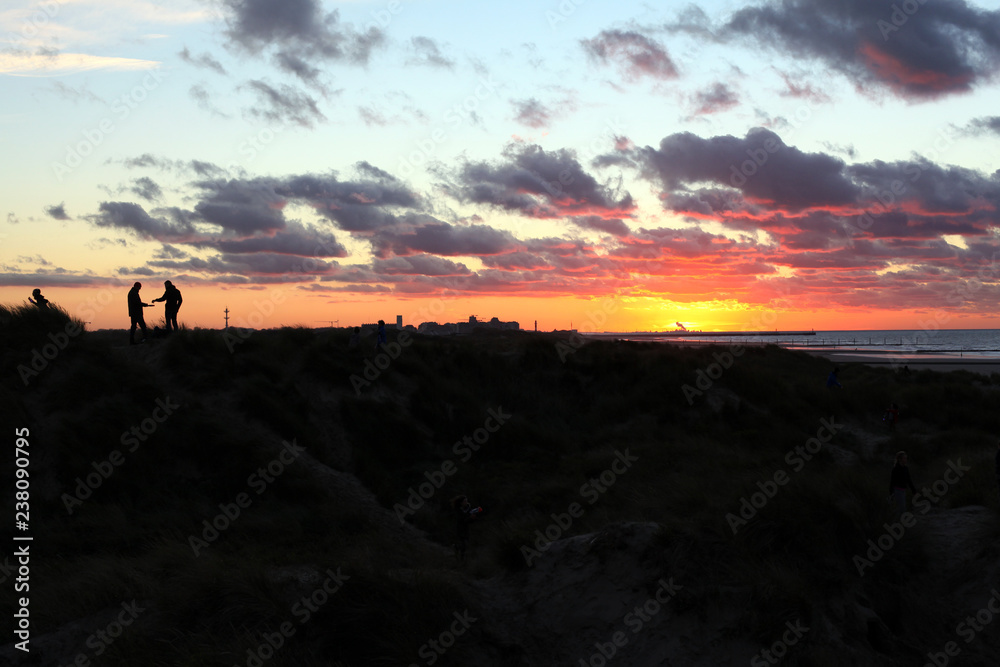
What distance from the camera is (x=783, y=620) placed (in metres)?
8.52

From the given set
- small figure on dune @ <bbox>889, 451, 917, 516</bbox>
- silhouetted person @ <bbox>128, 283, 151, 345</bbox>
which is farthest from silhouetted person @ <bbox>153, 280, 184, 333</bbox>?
small figure on dune @ <bbox>889, 451, 917, 516</bbox>

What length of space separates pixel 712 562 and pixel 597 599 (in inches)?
73.2
